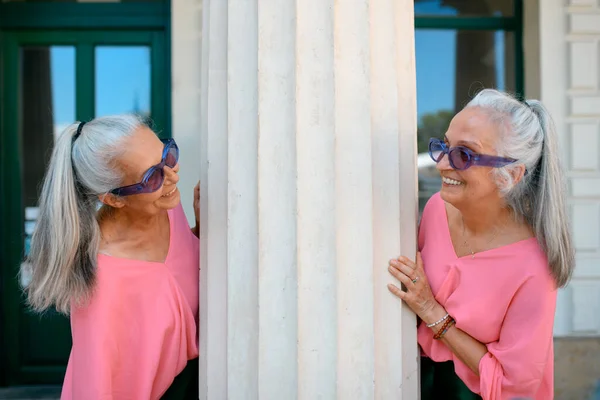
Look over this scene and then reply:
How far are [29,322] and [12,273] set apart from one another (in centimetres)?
38

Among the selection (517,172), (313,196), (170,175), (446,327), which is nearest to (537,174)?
(517,172)

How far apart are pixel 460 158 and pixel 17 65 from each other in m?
3.78

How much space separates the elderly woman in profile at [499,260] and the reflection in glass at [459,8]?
10.4ft

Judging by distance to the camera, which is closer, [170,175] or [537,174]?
[537,174]

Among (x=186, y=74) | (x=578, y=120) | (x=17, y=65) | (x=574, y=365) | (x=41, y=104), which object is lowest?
(x=574, y=365)

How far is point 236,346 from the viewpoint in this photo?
1968 millimetres

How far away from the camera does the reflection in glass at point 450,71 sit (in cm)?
503

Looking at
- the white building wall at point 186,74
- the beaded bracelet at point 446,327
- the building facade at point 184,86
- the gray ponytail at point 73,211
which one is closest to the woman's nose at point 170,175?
the gray ponytail at point 73,211

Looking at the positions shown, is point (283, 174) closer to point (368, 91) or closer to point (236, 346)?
point (368, 91)

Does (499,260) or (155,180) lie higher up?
(155,180)

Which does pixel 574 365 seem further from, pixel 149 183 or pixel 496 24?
pixel 149 183

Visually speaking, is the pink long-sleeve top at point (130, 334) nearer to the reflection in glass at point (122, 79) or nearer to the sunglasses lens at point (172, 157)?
the sunglasses lens at point (172, 157)

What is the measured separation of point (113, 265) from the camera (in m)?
2.10

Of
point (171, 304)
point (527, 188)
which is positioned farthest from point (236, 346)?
point (527, 188)
